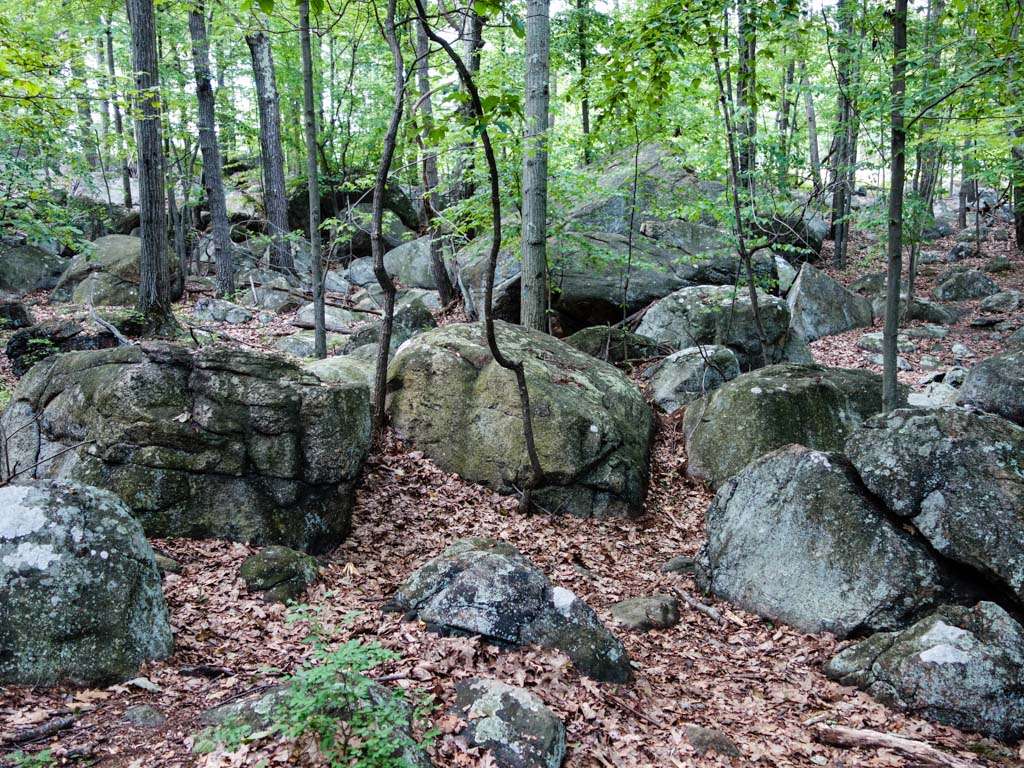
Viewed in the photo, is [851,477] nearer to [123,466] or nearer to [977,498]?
[977,498]

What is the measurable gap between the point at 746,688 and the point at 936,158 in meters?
20.0

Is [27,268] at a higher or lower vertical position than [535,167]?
lower

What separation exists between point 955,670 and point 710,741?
1891 mm

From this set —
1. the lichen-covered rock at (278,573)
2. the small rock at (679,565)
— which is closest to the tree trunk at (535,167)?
→ the small rock at (679,565)

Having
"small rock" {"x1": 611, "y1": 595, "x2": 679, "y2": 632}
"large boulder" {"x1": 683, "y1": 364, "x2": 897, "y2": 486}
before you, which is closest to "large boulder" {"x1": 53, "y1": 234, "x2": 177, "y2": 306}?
"large boulder" {"x1": 683, "y1": 364, "x2": 897, "y2": 486}

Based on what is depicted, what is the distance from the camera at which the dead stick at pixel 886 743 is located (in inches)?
157

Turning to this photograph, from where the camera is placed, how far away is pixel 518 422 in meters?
8.54

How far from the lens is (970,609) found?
5.03 meters

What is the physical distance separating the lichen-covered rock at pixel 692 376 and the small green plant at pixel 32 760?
9.32 meters

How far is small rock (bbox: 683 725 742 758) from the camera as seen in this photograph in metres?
4.11

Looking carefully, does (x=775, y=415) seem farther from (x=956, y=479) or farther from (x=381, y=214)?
(x=381, y=214)

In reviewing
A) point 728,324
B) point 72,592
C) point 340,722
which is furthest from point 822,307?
point 72,592

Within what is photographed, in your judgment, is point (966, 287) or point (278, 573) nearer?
point (278, 573)

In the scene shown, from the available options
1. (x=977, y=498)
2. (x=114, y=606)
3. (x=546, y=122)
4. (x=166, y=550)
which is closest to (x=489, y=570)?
(x=114, y=606)
